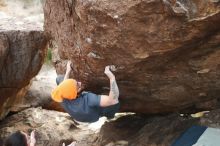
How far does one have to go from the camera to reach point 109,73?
5309 mm

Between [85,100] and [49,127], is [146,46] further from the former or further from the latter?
[49,127]

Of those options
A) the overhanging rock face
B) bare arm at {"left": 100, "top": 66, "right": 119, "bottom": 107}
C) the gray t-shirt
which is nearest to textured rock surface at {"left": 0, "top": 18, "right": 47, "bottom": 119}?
the overhanging rock face

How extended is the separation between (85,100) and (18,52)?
104 inches

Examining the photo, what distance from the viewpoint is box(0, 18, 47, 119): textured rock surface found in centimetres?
735

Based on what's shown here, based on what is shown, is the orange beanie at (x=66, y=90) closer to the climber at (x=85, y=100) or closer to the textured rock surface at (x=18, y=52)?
the climber at (x=85, y=100)

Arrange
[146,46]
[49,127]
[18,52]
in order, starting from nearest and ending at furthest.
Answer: [146,46]
[18,52]
[49,127]

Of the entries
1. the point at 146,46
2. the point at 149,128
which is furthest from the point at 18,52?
the point at 146,46

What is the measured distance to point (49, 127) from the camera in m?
8.26

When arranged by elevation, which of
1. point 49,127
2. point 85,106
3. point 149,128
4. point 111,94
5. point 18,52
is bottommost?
point 49,127

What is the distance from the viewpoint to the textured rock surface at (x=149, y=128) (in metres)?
6.02

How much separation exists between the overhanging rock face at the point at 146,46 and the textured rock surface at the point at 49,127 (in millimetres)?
1696

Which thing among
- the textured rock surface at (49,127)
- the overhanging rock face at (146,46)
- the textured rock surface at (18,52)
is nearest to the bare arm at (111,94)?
the overhanging rock face at (146,46)

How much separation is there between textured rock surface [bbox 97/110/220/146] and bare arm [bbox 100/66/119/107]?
1.21 metres

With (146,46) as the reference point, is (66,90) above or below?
below
